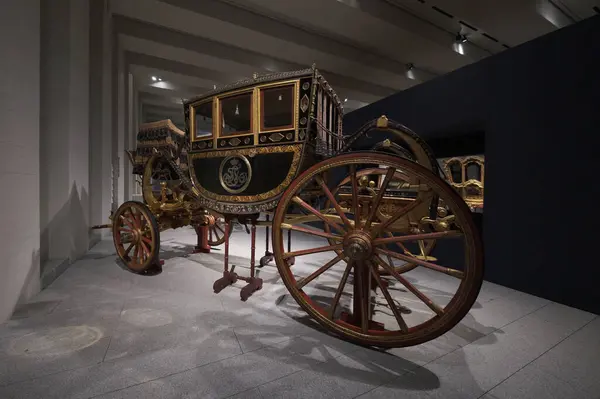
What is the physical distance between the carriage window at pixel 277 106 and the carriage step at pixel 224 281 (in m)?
1.48

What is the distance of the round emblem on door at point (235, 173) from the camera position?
2232 mm

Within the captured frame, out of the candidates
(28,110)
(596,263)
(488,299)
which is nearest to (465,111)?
(596,263)

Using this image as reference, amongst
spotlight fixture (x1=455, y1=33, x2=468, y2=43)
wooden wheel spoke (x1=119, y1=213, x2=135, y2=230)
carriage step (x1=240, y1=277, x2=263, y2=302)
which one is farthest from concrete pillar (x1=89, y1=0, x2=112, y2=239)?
spotlight fixture (x1=455, y1=33, x2=468, y2=43)

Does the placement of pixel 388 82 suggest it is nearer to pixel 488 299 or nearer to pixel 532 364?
pixel 488 299

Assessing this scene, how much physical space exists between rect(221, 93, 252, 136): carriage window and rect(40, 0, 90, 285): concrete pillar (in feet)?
6.67

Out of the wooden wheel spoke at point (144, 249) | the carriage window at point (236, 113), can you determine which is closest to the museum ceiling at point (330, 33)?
the carriage window at point (236, 113)

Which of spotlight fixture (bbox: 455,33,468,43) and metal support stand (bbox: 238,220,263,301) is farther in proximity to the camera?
spotlight fixture (bbox: 455,33,468,43)

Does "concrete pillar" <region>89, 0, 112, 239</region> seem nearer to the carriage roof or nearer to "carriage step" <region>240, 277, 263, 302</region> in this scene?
the carriage roof

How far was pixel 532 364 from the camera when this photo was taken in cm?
155

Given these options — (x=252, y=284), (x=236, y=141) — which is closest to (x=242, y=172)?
(x=236, y=141)

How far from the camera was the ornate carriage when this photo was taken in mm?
1517

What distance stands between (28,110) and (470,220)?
10.4 ft

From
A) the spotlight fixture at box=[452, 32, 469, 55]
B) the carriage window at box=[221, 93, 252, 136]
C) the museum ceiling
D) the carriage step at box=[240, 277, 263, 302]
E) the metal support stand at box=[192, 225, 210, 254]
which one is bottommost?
the carriage step at box=[240, 277, 263, 302]

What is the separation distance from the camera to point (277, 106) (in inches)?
98.2
